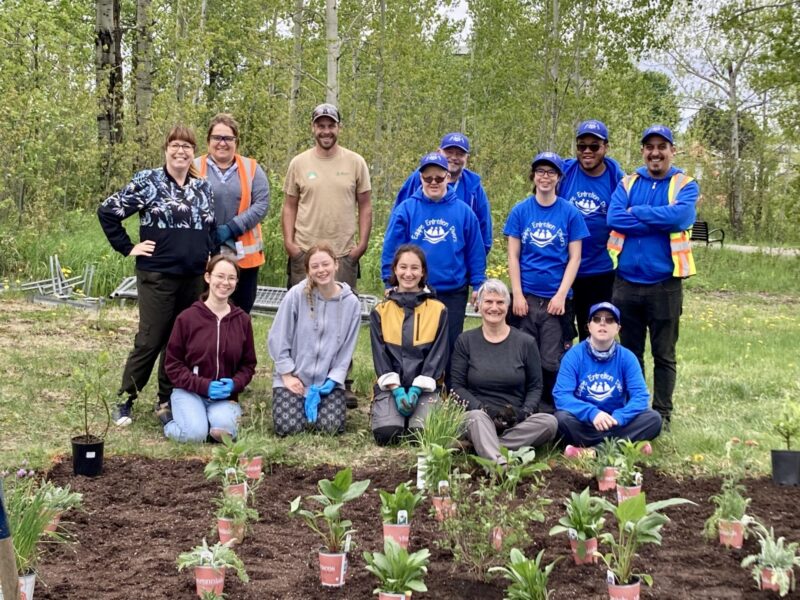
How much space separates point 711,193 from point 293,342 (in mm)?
21358

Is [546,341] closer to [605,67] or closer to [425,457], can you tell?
[425,457]

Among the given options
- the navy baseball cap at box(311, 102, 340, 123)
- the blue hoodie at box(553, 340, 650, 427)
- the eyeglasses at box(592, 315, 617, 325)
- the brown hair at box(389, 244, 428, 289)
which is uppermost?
the navy baseball cap at box(311, 102, 340, 123)

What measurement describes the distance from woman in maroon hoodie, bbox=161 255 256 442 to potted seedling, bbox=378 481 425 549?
7.18 feet

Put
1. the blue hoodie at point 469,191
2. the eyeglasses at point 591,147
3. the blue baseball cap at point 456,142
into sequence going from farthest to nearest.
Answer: the blue hoodie at point 469,191, the blue baseball cap at point 456,142, the eyeglasses at point 591,147

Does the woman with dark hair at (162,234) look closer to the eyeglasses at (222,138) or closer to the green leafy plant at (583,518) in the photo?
the eyeglasses at (222,138)

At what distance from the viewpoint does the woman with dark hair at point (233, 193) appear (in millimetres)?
6477

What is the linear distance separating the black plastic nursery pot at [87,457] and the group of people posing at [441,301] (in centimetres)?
83

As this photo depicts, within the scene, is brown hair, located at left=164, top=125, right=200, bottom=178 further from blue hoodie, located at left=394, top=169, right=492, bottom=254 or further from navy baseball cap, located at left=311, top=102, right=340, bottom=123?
blue hoodie, located at left=394, top=169, right=492, bottom=254

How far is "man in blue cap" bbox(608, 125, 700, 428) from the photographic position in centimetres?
582

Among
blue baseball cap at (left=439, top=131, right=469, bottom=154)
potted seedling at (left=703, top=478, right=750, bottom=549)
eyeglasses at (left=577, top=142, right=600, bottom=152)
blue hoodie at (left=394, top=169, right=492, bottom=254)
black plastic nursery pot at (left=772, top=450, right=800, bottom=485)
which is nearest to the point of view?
potted seedling at (left=703, top=478, right=750, bottom=549)

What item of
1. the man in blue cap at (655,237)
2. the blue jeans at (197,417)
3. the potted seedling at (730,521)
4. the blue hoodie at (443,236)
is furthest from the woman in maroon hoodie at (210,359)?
the potted seedling at (730,521)

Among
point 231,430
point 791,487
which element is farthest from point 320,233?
point 791,487

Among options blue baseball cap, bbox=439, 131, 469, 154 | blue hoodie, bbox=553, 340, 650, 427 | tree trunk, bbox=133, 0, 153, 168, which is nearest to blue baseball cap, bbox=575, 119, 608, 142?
blue baseball cap, bbox=439, 131, 469, 154

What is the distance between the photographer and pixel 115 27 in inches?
665
